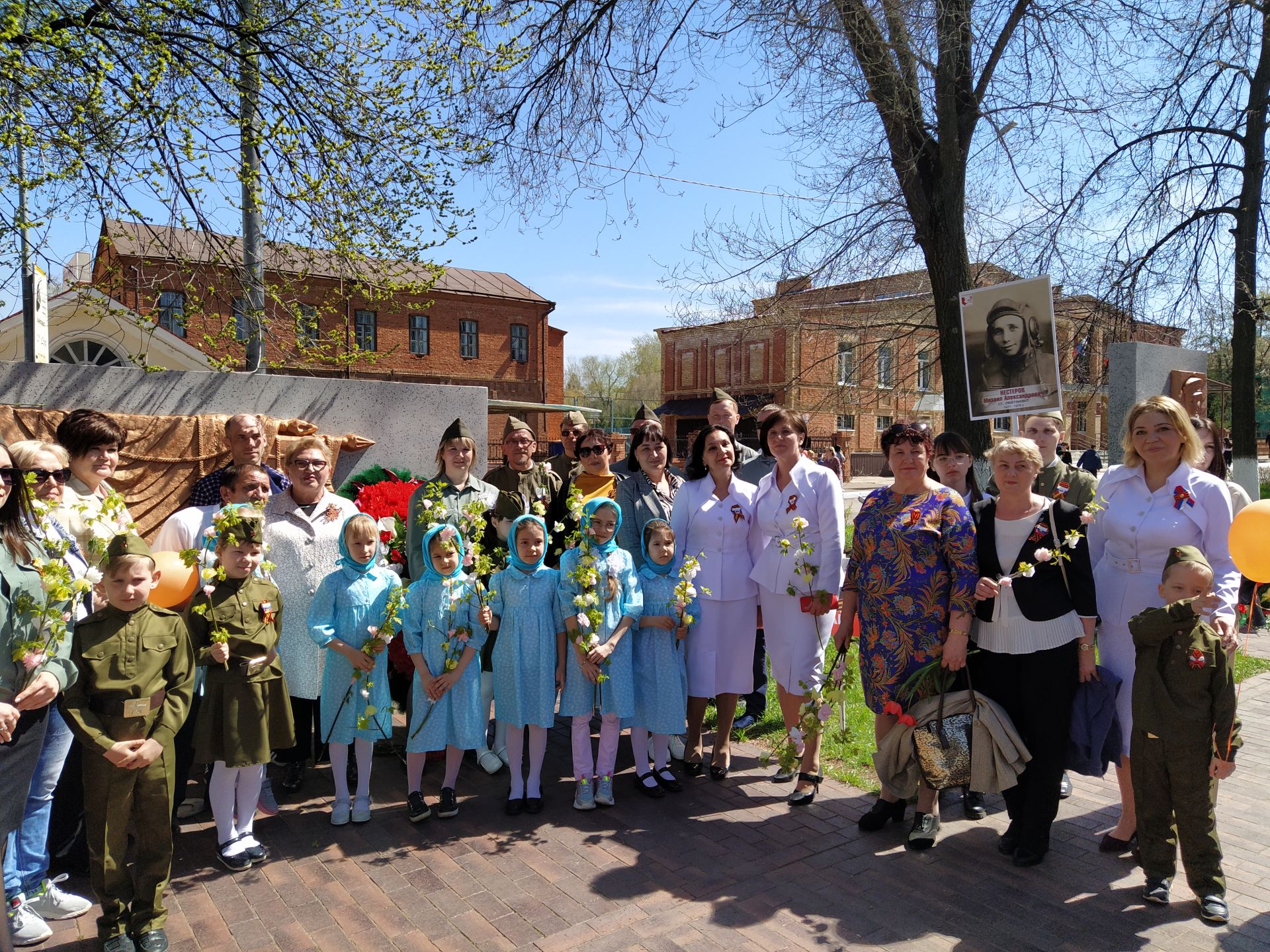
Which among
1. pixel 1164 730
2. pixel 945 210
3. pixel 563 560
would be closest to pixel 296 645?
pixel 563 560

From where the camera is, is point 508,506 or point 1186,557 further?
point 508,506

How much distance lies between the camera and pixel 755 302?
Result: 11969 mm

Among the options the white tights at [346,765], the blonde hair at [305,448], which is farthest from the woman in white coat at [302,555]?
the white tights at [346,765]

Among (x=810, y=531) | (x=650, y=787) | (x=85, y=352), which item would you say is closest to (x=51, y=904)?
(x=650, y=787)

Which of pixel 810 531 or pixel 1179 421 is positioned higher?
pixel 1179 421

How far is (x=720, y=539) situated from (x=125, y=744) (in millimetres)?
3100

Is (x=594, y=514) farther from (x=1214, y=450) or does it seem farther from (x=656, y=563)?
(x=1214, y=450)

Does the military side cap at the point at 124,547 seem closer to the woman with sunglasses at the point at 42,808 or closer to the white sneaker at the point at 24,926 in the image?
the woman with sunglasses at the point at 42,808

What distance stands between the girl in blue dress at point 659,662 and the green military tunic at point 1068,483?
6.15 feet

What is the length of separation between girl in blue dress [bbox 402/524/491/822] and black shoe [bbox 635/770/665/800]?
954 mm

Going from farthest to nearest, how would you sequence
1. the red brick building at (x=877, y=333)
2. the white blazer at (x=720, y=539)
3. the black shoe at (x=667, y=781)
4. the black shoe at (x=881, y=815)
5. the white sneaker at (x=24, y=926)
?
1. the red brick building at (x=877, y=333)
2. the white blazer at (x=720, y=539)
3. the black shoe at (x=667, y=781)
4. the black shoe at (x=881, y=815)
5. the white sneaker at (x=24, y=926)

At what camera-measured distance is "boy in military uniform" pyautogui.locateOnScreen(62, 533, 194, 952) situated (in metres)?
3.24

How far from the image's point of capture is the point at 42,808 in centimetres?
356

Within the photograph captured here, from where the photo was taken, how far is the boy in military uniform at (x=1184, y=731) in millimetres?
3518
